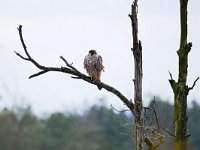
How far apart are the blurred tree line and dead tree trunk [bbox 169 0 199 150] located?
3524cm

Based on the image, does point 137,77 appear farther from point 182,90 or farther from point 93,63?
point 93,63

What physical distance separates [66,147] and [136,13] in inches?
1527

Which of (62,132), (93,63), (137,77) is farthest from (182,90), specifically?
(62,132)

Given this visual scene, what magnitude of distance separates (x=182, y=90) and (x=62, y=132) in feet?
134

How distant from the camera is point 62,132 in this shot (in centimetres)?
4541

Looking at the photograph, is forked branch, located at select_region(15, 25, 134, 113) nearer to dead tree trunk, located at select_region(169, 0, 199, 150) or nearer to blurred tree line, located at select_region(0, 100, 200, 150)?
dead tree trunk, located at select_region(169, 0, 199, 150)

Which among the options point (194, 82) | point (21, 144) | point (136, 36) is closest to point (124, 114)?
point (136, 36)

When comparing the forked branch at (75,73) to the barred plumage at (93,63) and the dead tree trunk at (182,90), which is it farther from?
the barred plumage at (93,63)

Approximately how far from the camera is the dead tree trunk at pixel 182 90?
15.3 ft

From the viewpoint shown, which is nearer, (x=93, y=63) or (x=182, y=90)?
(x=182, y=90)

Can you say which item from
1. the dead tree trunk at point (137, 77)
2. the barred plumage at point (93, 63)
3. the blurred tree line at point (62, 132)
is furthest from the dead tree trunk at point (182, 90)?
the blurred tree line at point (62, 132)

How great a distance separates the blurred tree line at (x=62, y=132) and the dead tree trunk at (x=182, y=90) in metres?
35.2

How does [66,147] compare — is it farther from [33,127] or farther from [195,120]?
[195,120]

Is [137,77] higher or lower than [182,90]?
higher
